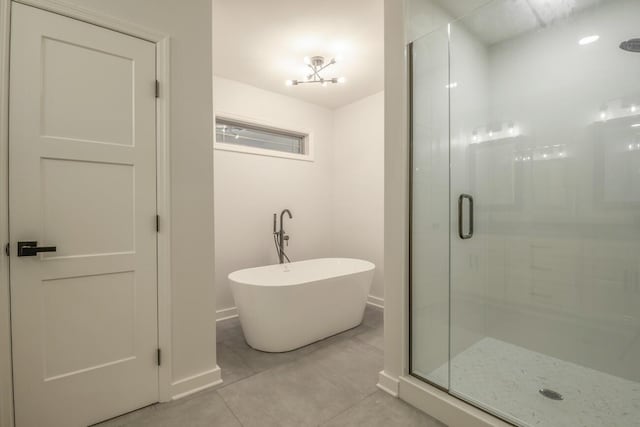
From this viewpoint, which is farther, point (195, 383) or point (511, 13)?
point (511, 13)

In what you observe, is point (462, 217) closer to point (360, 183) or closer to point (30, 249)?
point (360, 183)

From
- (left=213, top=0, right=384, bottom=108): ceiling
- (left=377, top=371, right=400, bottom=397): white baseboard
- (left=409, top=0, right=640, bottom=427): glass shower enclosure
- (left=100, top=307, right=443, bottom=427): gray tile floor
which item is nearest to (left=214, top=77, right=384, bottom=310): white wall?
(left=213, top=0, right=384, bottom=108): ceiling

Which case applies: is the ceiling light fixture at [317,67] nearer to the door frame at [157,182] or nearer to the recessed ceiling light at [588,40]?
the door frame at [157,182]

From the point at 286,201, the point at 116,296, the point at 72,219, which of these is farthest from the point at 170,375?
the point at 286,201

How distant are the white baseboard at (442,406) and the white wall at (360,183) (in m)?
1.88

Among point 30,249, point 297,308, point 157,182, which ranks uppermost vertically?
point 157,182

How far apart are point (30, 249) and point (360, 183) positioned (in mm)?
3231

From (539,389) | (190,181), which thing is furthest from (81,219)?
(539,389)

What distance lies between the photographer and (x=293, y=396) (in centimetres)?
183

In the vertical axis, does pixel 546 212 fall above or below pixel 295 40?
below

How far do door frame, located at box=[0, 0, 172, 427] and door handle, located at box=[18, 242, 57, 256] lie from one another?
63mm

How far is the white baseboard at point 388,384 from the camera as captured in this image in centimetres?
184

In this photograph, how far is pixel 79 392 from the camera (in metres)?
1.56

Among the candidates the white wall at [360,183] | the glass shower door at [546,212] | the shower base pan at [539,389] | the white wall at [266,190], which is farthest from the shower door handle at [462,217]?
the white wall at [266,190]
